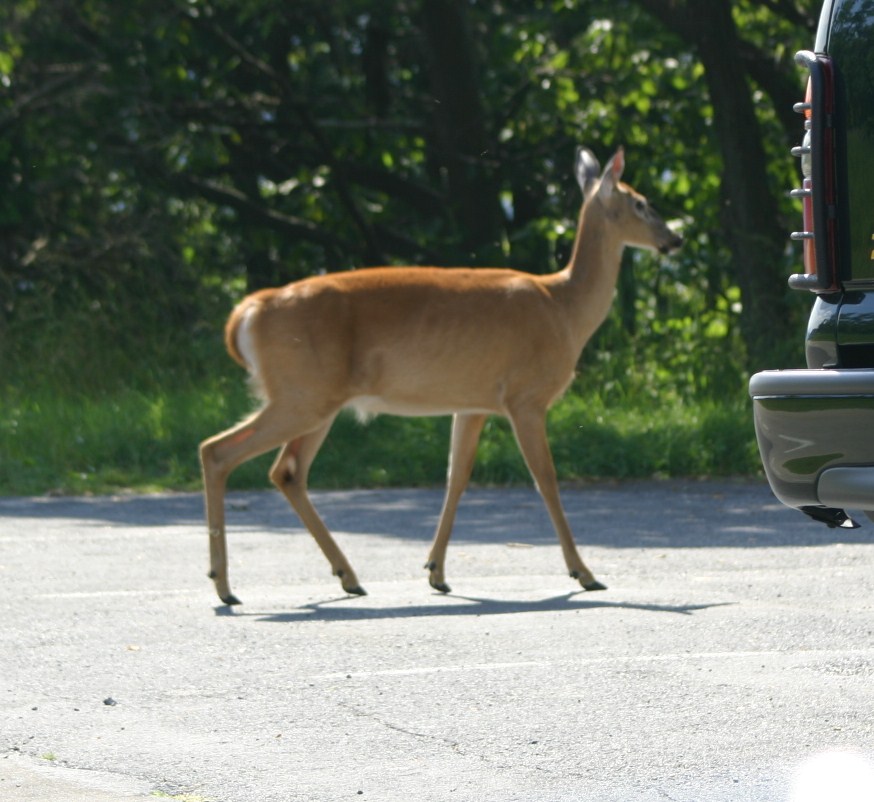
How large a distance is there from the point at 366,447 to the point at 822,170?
347 inches

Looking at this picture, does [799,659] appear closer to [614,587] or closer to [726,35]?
[614,587]

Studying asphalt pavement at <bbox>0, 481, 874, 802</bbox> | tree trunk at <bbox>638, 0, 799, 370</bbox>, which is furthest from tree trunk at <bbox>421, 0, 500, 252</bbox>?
asphalt pavement at <bbox>0, 481, 874, 802</bbox>

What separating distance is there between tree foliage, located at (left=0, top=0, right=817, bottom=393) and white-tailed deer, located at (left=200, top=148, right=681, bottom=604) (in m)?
8.16

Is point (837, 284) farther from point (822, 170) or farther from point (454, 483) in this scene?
point (454, 483)

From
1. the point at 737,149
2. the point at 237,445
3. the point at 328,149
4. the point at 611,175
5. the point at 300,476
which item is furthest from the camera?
the point at 328,149

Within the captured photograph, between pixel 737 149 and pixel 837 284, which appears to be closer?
pixel 837 284

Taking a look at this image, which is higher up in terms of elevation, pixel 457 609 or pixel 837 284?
pixel 837 284

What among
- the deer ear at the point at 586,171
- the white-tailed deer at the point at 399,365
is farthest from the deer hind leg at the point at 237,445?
the deer ear at the point at 586,171

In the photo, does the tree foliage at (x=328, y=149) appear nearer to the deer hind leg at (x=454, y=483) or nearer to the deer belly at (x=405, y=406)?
the deer hind leg at (x=454, y=483)

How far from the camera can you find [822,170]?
4738 mm

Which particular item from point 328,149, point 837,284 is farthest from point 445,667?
point 328,149

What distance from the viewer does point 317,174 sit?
2102 cm

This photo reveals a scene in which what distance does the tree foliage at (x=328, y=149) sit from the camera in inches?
719

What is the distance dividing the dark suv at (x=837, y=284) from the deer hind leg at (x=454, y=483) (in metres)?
3.44
